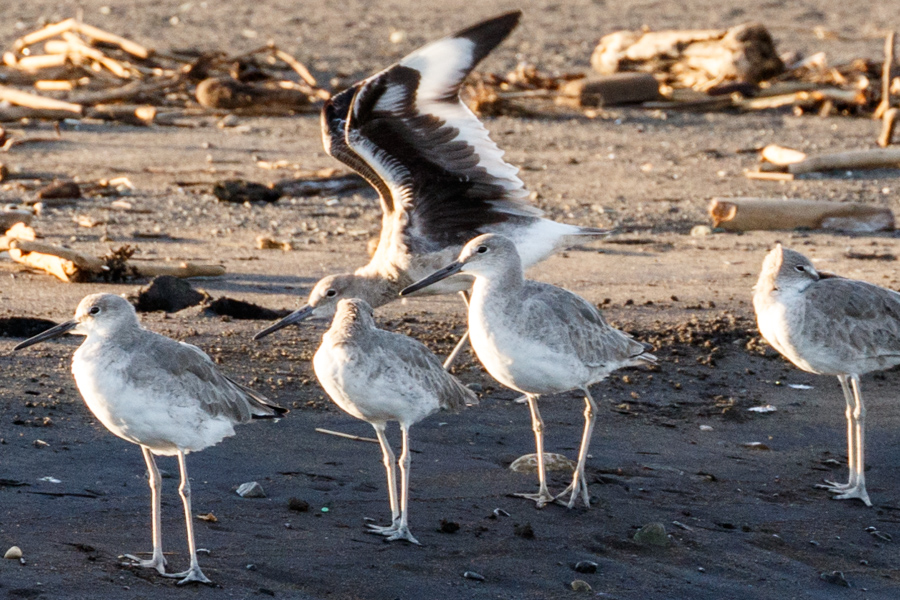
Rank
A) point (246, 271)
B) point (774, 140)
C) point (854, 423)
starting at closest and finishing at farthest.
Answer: point (854, 423)
point (246, 271)
point (774, 140)

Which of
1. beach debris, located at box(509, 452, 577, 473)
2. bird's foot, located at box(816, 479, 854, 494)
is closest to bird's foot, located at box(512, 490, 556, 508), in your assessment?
beach debris, located at box(509, 452, 577, 473)

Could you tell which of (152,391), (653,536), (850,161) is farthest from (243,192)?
(152,391)

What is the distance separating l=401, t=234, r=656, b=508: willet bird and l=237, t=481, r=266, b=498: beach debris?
126cm

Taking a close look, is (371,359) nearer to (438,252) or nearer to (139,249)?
(438,252)

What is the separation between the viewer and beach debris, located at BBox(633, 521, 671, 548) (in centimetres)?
645

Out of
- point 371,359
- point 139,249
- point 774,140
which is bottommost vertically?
point 774,140

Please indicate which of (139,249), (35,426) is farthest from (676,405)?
(139,249)

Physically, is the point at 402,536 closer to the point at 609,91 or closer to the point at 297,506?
the point at 297,506

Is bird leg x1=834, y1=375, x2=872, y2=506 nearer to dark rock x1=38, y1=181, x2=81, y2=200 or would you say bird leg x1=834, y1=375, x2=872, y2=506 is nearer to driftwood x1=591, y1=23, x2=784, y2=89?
dark rock x1=38, y1=181, x2=81, y2=200

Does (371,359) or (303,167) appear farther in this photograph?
(303,167)

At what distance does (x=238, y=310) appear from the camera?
9.49 meters

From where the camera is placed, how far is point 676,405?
8477mm

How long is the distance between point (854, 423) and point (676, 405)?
46.0 inches

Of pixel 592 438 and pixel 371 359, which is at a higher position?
pixel 371 359
